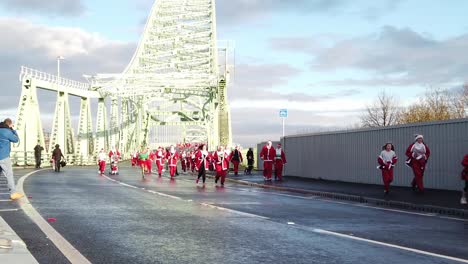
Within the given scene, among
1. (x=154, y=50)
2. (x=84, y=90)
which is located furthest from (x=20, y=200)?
(x=154, y=50)

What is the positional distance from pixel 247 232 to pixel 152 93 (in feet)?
236

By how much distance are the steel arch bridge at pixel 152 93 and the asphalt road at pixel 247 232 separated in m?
38.9

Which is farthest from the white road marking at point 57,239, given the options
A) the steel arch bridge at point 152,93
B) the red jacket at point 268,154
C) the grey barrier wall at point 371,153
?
the steel arch bridge at point 152,93

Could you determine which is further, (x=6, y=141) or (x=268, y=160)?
(x=268, y=160)

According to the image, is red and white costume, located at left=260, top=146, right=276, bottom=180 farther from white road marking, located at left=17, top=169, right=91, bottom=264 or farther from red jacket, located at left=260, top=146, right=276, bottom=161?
white road marking, located at left=17, top=169, right=91, bottom=264

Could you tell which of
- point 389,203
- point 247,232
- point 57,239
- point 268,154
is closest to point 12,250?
point 57,239

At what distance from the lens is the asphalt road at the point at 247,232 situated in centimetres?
826

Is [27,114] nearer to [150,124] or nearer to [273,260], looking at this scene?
[273,260]

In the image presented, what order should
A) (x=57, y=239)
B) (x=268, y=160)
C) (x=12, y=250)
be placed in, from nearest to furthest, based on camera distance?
(x=12, y=250), (x=57, y=239), (x=268, y=160)

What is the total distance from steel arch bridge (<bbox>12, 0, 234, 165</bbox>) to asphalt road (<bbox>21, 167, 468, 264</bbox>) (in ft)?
128

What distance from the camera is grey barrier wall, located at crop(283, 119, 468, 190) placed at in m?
22.1

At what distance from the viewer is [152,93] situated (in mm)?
81438

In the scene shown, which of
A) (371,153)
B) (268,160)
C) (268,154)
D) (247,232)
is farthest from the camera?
(268,154)

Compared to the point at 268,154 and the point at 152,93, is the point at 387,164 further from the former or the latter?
the point at 152,93
